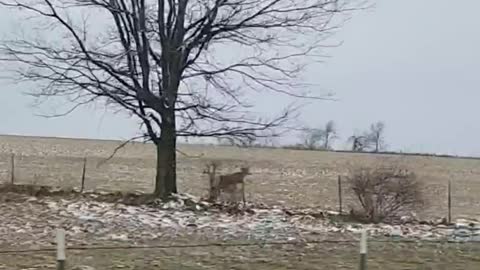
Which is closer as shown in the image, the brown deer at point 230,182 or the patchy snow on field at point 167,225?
the patchy snow on field at point 167,225

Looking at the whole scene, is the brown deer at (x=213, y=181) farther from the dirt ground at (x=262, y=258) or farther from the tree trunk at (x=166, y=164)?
the dirt ground at (x=262, y=258)

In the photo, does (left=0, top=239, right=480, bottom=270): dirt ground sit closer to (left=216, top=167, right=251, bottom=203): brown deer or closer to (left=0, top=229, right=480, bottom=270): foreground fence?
(left=0, top=229, right=480, bottom=270): foreground fence

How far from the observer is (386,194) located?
19.6 m

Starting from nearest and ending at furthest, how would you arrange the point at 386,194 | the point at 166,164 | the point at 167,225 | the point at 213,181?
the point at 167,225, the point at 386,194, the point at 166,164, the point at 213,181

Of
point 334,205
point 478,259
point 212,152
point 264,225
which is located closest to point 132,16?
point 264,225

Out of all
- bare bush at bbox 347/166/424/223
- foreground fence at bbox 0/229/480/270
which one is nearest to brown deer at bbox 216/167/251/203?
bare bush at bbox 347/166/424/223

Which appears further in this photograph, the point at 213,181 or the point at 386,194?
the point at 213,181

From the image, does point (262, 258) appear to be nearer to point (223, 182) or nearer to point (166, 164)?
point (223, 182)

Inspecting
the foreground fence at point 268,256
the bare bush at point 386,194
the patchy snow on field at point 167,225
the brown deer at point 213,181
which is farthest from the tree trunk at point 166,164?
the foreground fence at point 268,256

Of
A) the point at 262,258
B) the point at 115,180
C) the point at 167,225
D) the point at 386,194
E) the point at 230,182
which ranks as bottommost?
the point at 262,258

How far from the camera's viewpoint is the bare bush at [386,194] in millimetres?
19594

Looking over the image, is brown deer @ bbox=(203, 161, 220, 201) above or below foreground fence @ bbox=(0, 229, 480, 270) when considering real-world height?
above

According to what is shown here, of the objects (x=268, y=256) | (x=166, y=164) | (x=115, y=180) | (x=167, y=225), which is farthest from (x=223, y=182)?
(x=115, y=180)

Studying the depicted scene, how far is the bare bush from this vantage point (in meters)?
19.6
